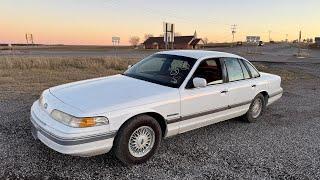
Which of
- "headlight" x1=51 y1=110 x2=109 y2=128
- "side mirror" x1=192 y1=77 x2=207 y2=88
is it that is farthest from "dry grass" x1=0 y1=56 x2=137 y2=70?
"headlight" x1=51 y1=110 x2=109 y2=128

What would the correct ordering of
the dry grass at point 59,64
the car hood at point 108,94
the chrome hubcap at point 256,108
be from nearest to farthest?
the car hood at point 108,94, the chrome hubcap at point 256,108, the dry grass at point 59,64

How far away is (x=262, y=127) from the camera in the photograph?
22.2 ft

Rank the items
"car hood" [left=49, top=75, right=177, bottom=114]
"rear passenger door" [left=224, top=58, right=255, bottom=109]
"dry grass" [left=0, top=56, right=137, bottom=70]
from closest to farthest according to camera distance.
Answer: "car hood" [left=49, top=75, right=177, bottom=114], "rear passenger door" [left=224, top=58, right=255, bottom=109], "dry grass" [left=0, top=56, right=137, bottom=70]

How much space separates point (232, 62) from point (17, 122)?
13.7 feet

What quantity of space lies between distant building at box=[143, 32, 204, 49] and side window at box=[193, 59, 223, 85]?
269ft

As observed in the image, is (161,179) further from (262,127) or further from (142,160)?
(262,127)

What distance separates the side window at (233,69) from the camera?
6.21 metres

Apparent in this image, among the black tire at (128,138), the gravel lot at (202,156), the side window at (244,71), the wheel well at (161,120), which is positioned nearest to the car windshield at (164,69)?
the wheel well at (161,120)

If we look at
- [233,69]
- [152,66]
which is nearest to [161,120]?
[152,66]

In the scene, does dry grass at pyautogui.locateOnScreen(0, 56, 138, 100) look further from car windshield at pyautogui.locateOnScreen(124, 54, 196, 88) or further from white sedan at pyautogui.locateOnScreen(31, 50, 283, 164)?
white sedan at pyautogui.locateOnScreen(31, 50, 283, 164)

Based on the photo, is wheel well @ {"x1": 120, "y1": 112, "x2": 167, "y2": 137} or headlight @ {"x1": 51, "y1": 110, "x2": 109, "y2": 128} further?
wheel well @ {"x1": 120, "y1": 112, "x2": 167, "y2": 137}

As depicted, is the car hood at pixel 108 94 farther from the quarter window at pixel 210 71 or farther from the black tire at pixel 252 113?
the black tire at pixel 252 113

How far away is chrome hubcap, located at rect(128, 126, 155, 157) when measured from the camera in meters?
4.54

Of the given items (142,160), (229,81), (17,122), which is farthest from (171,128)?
(17,122)
